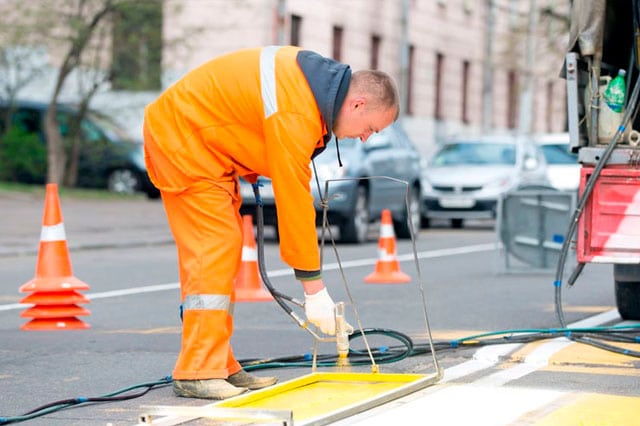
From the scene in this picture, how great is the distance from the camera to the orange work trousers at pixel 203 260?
621 centimetres

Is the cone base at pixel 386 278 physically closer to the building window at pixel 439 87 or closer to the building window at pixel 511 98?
the building window at pixel 439 87

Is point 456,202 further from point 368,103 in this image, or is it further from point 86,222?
point 368,103

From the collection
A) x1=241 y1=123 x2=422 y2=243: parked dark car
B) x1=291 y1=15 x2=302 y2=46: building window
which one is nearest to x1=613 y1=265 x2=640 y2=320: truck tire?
x1=241 y1=123 x2=422 y2=243: parked dark car

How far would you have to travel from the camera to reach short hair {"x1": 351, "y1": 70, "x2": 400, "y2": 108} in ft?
19.9

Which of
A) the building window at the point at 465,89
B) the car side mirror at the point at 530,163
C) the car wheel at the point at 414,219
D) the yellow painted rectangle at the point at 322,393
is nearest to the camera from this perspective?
the yellow painted rectangle at the point at 322,393

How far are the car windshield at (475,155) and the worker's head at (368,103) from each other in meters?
18.4

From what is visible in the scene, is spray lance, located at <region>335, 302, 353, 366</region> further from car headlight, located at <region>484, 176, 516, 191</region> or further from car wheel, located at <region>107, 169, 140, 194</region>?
car wheel, located at <region>107, 169, 140, 194</region>

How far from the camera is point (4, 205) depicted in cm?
2234

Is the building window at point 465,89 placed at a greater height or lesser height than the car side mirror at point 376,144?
greater

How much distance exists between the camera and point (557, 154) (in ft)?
86.1

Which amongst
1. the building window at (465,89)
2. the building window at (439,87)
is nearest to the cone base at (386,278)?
the building window at (439,87)

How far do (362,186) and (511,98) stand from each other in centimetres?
3170

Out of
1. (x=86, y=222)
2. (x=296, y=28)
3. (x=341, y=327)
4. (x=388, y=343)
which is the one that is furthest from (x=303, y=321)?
Result: (x=296, y=28)

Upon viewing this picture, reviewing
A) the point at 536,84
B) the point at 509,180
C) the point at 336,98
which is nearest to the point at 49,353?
the point at 336,98
